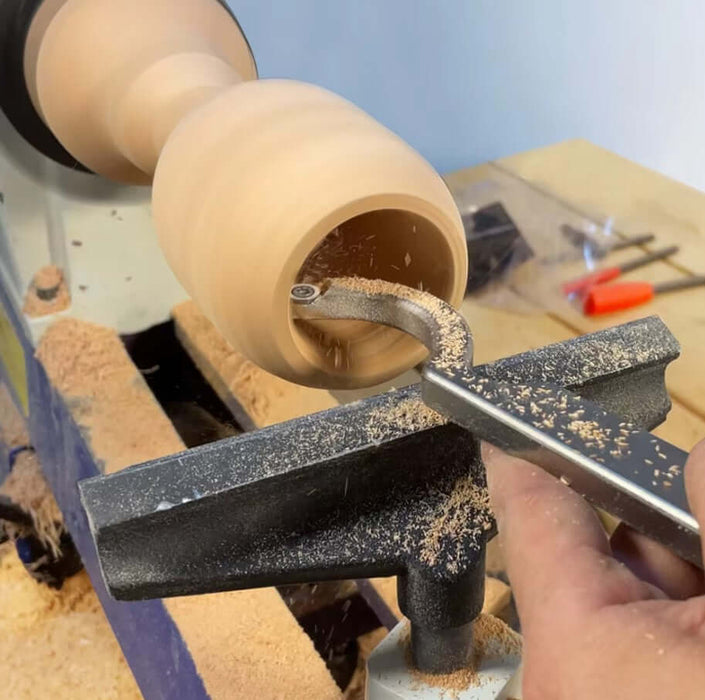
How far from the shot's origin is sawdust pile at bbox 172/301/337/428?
24.8 inches

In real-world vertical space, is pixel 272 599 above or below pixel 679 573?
below

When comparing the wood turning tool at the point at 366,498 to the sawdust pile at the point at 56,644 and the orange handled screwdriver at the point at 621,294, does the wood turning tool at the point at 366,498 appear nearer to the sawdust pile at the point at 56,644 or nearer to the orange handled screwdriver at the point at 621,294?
the sawdust pile at the point at 56,644

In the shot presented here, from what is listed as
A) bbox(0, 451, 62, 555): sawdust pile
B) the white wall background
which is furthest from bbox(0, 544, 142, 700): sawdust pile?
the white wall background

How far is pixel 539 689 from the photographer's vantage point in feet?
0.84

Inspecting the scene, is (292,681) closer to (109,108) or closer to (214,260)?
(214,260)

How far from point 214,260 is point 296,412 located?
0.82 ft

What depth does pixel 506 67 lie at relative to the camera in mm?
1153

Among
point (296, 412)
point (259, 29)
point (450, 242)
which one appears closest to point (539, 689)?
point (450, 242)

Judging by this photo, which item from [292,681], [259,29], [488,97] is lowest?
[292,681]

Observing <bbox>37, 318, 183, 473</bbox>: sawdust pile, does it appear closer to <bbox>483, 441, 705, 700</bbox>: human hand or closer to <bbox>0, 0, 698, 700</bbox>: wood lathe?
<bbox>0, 0, 698, 700</bbox>: wood lathe

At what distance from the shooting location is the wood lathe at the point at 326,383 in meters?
0.33

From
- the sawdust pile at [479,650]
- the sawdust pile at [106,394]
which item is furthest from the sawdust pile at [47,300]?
the sawdust pile at [479,650]

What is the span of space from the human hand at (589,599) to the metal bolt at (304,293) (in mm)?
129

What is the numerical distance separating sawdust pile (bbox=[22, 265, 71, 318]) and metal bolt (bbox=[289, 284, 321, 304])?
36cm
